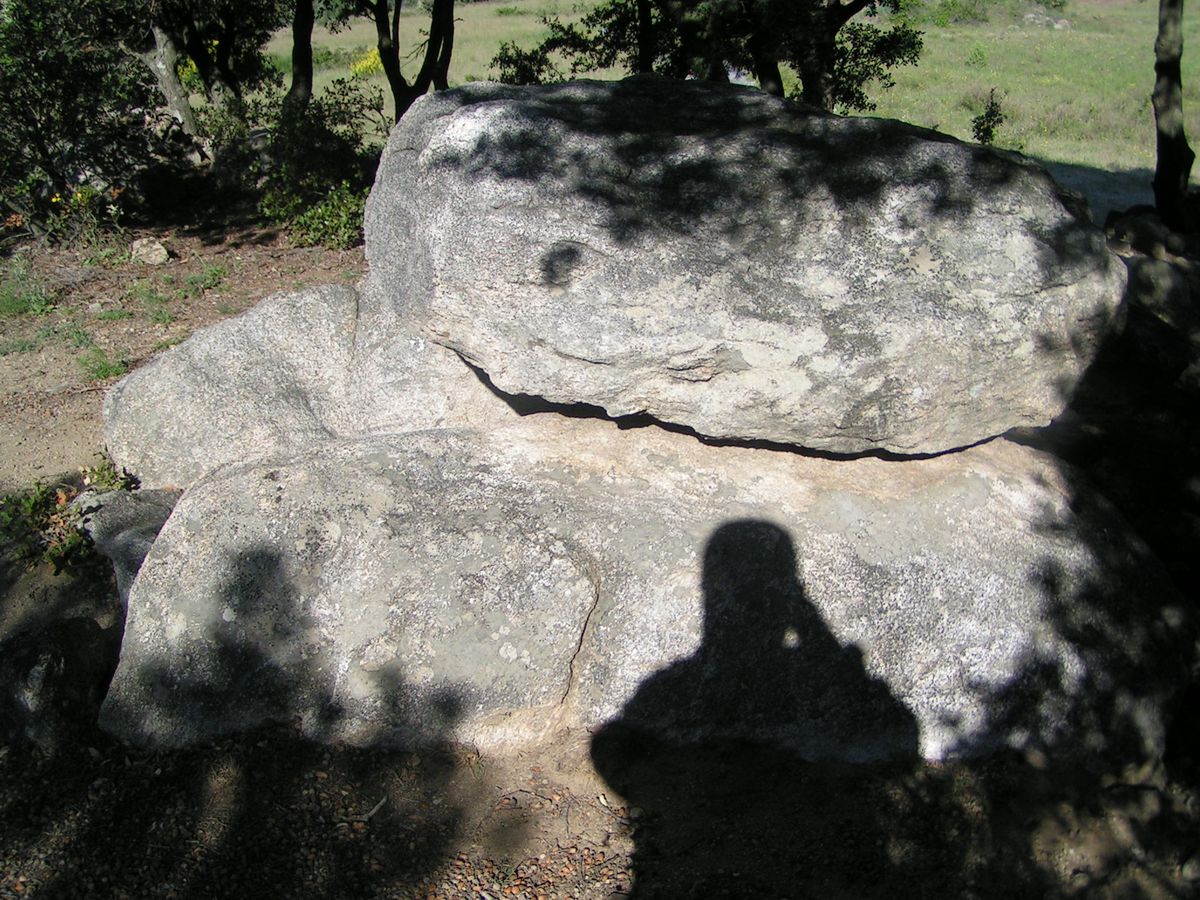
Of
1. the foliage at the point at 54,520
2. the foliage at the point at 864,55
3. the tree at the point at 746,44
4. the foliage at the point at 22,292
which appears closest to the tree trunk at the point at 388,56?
the tree at the point at 746,44

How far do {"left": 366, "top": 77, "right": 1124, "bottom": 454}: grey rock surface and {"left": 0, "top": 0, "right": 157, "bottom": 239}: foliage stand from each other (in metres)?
6.80

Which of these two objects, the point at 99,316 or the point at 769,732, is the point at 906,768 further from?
the point at 99,316

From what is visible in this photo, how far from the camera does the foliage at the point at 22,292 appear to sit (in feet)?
25.9

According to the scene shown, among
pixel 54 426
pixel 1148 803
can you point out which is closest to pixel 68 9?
pixel 54 426

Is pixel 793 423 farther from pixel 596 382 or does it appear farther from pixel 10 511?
pixel 10 511

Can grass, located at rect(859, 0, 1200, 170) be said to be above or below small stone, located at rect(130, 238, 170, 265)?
below

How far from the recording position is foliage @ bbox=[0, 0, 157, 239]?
8.83 meters

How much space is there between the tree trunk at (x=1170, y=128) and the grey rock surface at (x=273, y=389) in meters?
8.42

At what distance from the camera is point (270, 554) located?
399 cm

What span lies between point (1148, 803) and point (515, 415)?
321 centimetres

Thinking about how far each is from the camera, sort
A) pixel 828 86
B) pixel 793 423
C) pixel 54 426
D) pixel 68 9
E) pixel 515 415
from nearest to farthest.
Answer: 1. pixel 793 423
2. pixel 515 415
3. pixel 54 426
4. pixel 68 9
5. pixel 828 86

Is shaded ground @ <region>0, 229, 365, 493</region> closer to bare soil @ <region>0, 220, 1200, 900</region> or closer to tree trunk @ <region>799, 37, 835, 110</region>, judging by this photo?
bare soil @ <region>0, 220, 1200, 900</region>

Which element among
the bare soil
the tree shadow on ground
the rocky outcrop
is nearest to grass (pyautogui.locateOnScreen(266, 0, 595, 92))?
the rocky outcrop

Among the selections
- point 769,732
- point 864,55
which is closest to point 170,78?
point 864,55
